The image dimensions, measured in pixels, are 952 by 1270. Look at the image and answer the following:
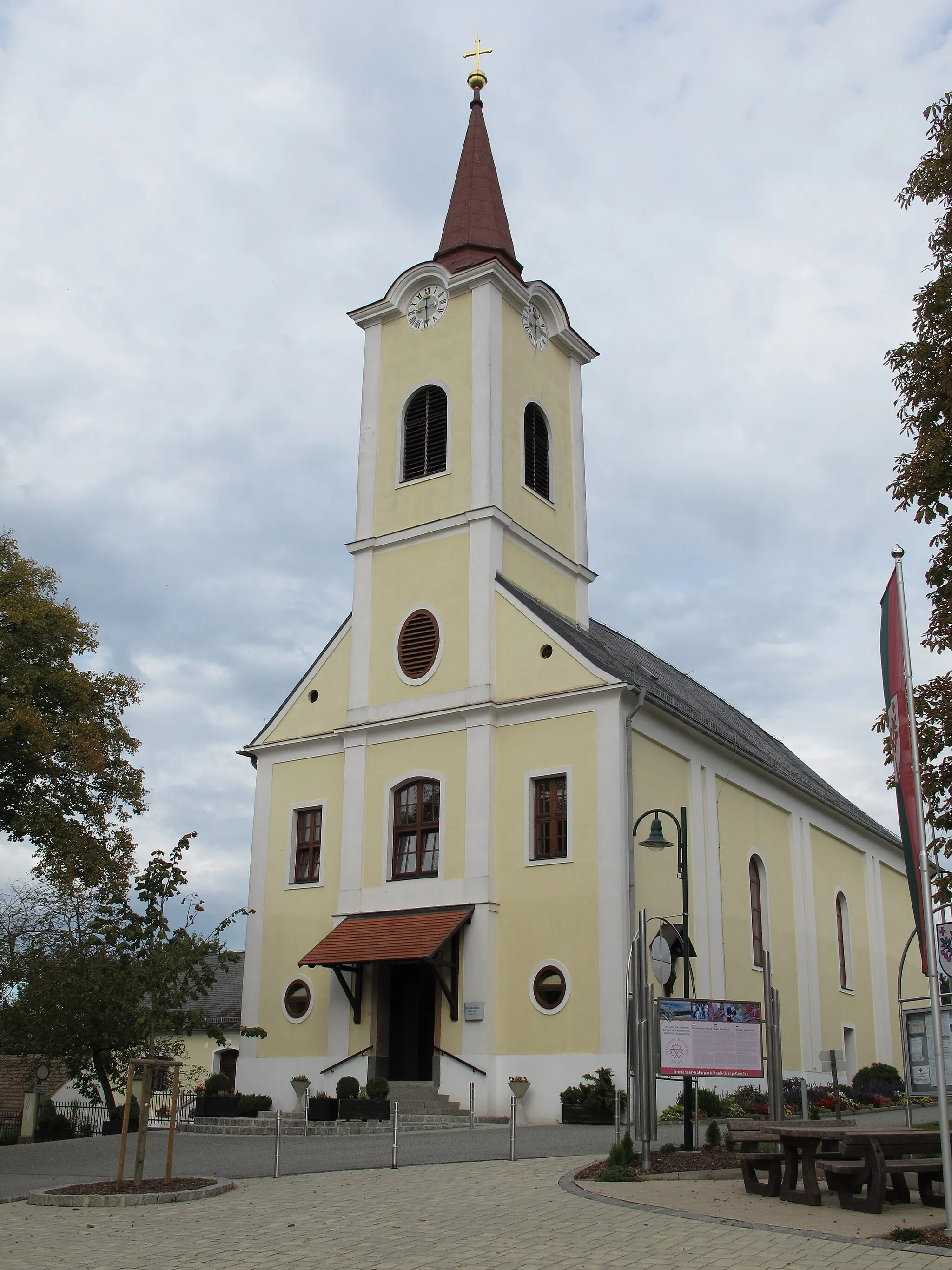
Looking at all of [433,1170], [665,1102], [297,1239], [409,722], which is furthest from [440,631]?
[297,1239]

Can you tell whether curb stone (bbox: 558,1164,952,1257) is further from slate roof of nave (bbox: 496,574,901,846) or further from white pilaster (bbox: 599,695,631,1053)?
slate roof of nave (bbox: 496,574,901,846)

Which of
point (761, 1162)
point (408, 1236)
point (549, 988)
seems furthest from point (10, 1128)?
point (408, 1236)

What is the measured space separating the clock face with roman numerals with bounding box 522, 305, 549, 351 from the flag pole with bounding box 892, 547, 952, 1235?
20906 mm

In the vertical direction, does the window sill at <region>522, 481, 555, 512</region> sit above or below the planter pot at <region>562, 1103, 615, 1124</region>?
above

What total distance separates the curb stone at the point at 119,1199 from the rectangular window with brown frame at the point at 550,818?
13.1 meters

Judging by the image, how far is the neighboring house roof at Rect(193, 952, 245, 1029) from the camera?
45531 mm

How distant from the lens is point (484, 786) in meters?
26.3

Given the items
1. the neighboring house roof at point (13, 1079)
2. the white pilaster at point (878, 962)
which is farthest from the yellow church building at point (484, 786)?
the neighboring house roof at point (13, 1079)

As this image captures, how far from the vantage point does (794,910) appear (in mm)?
33250

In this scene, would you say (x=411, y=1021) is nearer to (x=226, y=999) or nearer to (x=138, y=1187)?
(x=138, y=1187)

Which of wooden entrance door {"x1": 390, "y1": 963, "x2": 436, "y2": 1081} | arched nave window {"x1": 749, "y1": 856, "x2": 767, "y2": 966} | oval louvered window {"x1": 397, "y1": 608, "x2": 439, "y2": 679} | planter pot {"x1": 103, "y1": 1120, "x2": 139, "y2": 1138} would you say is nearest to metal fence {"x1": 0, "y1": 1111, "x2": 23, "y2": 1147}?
planter pot {"x1": 103, "y1": 1120, "x2": 139, "y2": 1138}

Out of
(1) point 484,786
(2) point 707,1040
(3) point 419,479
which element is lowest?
(2) point 707,1040

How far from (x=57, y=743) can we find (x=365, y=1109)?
33.2 ft

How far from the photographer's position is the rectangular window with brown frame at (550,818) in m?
25.3
